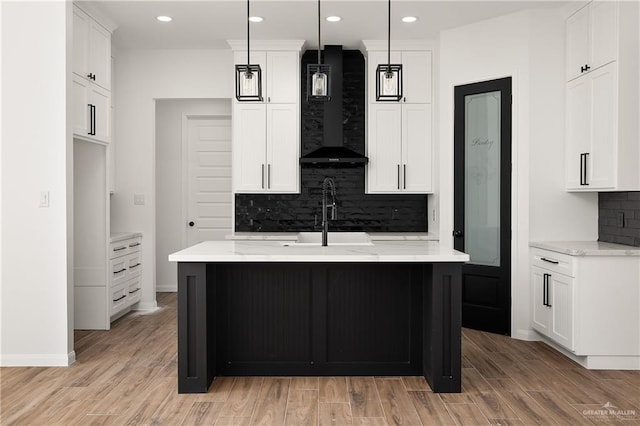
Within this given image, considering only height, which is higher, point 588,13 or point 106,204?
point 588,13

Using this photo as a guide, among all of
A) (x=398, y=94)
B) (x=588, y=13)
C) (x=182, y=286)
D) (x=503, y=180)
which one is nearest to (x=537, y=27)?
(x=588, y=13)

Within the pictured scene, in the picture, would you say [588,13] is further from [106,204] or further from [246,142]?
[106,204]

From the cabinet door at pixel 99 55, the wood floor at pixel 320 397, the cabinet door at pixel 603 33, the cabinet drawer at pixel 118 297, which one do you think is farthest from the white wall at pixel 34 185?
the cabinet door at pixel 603 33

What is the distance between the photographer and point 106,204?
5219 millimetres

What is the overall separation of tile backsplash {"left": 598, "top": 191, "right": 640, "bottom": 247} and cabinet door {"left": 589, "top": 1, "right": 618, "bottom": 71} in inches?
42.1

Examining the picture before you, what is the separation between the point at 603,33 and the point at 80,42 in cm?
418

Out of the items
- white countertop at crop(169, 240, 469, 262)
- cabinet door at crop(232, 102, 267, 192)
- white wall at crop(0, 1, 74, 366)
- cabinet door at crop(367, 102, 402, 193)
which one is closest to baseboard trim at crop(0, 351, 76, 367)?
white wall at crop(0, 1, 74, 366)

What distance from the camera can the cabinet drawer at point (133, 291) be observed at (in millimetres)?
5828

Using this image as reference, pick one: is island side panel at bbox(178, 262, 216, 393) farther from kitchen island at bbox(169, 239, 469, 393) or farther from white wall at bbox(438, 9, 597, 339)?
white wall at bbox(438, 9, 597, 339)

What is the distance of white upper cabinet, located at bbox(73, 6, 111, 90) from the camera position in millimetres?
4645

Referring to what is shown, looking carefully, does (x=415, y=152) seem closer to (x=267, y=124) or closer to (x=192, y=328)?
(x=267, y=124)

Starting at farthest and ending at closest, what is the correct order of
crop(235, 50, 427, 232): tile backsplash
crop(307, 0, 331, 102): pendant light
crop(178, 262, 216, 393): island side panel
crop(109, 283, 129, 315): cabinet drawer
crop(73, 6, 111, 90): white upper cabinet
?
crop(235, 50, 427, 232): tile backsplash < crop(109, 283, 129, 315): cabinet drawer < crop(73, 6, 111, 90): white upper cabinet < crop(178, 262, 216, 393): island side panel < crop(307, 0, 331, 102): pendant light

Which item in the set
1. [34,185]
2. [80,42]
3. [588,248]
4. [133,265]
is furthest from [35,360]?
[588,248]

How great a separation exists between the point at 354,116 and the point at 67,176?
10.2 ft
